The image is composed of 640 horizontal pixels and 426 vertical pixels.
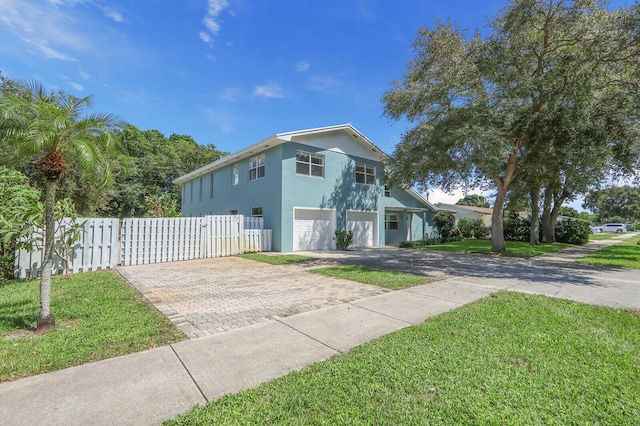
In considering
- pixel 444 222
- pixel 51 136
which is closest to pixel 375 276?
pixel 51 136

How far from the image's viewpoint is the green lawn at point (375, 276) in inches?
288

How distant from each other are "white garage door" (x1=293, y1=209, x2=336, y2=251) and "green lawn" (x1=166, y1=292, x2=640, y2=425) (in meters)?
11.2

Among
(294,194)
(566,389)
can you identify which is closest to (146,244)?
(294,194)

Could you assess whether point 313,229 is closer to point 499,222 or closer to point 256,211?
point 256,211

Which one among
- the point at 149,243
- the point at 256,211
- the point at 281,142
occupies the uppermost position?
the point at 281,142

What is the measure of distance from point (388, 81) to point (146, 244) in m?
14.3

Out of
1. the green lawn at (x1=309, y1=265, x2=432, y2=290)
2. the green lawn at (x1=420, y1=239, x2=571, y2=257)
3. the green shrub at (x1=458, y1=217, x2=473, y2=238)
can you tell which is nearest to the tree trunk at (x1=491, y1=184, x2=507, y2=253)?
the green lawn at (x1=420, y1=239, x2=571, y2=257)

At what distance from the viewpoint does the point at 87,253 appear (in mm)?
8992

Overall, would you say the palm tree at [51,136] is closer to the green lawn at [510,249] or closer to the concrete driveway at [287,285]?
the concrete driveway at [287,285]

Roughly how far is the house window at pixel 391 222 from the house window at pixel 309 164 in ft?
23.8

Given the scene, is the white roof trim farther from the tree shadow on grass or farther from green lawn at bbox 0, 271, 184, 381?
the tree shadow on grass

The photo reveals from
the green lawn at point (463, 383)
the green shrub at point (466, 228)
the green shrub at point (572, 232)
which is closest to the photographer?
the green lawn at point (463, 383)

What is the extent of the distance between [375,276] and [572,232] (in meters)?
22.3

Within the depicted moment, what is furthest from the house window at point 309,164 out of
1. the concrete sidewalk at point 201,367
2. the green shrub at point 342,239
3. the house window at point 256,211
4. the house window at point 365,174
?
the concrete sidewalk at point 201,367
